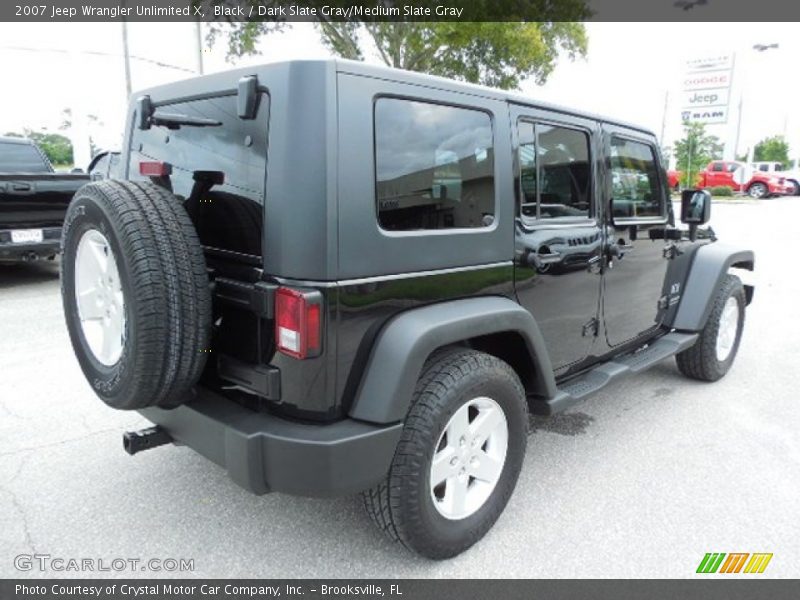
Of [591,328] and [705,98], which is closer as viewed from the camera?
[591,328]

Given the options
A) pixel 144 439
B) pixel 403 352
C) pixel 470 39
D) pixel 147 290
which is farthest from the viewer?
pixel 470 39

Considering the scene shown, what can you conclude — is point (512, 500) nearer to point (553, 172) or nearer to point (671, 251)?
point (553, 172)

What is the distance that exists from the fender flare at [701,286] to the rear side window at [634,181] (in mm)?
542

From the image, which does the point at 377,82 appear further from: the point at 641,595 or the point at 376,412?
the point at 641,595

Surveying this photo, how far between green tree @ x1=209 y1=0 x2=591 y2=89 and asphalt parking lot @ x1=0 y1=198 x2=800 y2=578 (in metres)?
13.5

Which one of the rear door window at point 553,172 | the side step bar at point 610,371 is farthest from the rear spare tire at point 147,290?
the side step bar at point 610,371

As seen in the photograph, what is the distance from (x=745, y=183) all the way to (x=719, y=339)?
30.7 meters

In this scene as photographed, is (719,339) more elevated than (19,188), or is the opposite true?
(19,188)

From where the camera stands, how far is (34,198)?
7.06 meters

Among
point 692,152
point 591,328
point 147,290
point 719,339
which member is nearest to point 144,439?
point 147,290

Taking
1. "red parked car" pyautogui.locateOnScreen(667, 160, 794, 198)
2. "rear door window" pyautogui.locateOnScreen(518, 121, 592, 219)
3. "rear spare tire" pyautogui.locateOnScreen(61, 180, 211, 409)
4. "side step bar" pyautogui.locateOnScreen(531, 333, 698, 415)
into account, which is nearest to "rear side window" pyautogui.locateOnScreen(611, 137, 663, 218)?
"rear door window" pyautogui.locateOnScreen(518, 121, 592, 219)

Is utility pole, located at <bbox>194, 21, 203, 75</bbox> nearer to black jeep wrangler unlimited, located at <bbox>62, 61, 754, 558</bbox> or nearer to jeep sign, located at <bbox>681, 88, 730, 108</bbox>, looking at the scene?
black jeep wrangler unlimited, located at <bbox>62, 61, 754, 558</bbox>

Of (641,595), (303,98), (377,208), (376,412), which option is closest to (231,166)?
(303,98)

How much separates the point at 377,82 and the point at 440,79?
37 cm
